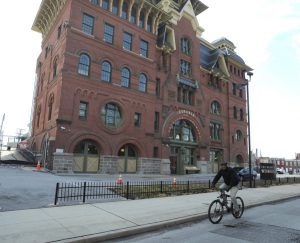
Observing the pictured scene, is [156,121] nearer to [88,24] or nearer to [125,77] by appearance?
[125,77]

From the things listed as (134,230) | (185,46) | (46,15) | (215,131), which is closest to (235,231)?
(134,230)

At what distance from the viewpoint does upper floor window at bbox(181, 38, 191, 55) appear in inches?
1613

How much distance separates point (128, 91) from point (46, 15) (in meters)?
17.5

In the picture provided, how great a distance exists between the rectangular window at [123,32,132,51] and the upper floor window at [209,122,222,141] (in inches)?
733

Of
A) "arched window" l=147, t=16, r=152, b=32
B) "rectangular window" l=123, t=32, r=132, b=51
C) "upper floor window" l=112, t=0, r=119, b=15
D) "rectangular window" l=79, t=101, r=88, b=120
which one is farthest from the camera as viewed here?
"arched window" l=147, t=16, r=152, b=32

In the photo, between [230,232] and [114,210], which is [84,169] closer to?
[114,210]

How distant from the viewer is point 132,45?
33438 millimetres

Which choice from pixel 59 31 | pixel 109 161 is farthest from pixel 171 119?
pixel 59 31

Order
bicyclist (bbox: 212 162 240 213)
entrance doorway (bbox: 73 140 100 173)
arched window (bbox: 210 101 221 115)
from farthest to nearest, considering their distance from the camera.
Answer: arched window (bbox: 210 101 221 115)
entrance doorway (bbox: 73 140 100 173)
bicyclist (bbox: 212 162 240 213)

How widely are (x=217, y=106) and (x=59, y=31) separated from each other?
27373 millimetres

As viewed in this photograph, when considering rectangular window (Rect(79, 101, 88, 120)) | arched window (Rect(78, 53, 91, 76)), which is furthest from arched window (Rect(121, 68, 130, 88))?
rectangular window (Rect(79, 101, 88, 120))

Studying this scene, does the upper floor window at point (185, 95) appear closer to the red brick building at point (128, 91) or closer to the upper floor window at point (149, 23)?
the red brick building at point (128, 91)

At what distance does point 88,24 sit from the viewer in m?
30.0

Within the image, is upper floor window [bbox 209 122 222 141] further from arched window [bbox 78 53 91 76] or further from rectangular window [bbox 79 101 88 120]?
arched window [bbox 78 53 91 76]
